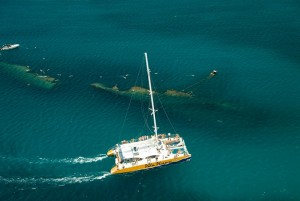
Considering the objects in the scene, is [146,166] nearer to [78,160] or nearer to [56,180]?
[78,160]

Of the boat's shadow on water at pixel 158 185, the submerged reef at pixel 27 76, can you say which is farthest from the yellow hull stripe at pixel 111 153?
the submerged reef at pixel 27 76

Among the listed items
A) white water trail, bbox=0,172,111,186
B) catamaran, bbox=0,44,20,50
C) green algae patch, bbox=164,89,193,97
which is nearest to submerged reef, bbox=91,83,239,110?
green algae patch, bbox=164,89,193,97

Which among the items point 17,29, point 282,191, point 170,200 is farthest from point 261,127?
point 17,29

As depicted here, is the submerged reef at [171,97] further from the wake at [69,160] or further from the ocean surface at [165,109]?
the wake at [69,160]

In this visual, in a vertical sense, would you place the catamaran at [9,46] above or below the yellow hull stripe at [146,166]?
above

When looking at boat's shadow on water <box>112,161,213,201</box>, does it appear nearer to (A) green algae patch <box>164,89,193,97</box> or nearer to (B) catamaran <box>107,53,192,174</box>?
(B) catamaran <box>107,53,192,174</box>

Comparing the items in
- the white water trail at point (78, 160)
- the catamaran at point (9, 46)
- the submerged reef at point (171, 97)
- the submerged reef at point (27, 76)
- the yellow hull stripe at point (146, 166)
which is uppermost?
the catamaran at point (9, 46)

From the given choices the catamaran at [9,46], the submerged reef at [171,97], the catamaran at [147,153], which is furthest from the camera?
the catamaran at [9,46]

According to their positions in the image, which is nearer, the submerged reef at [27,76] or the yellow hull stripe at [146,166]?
the yellow hull stripe at [146,166]
